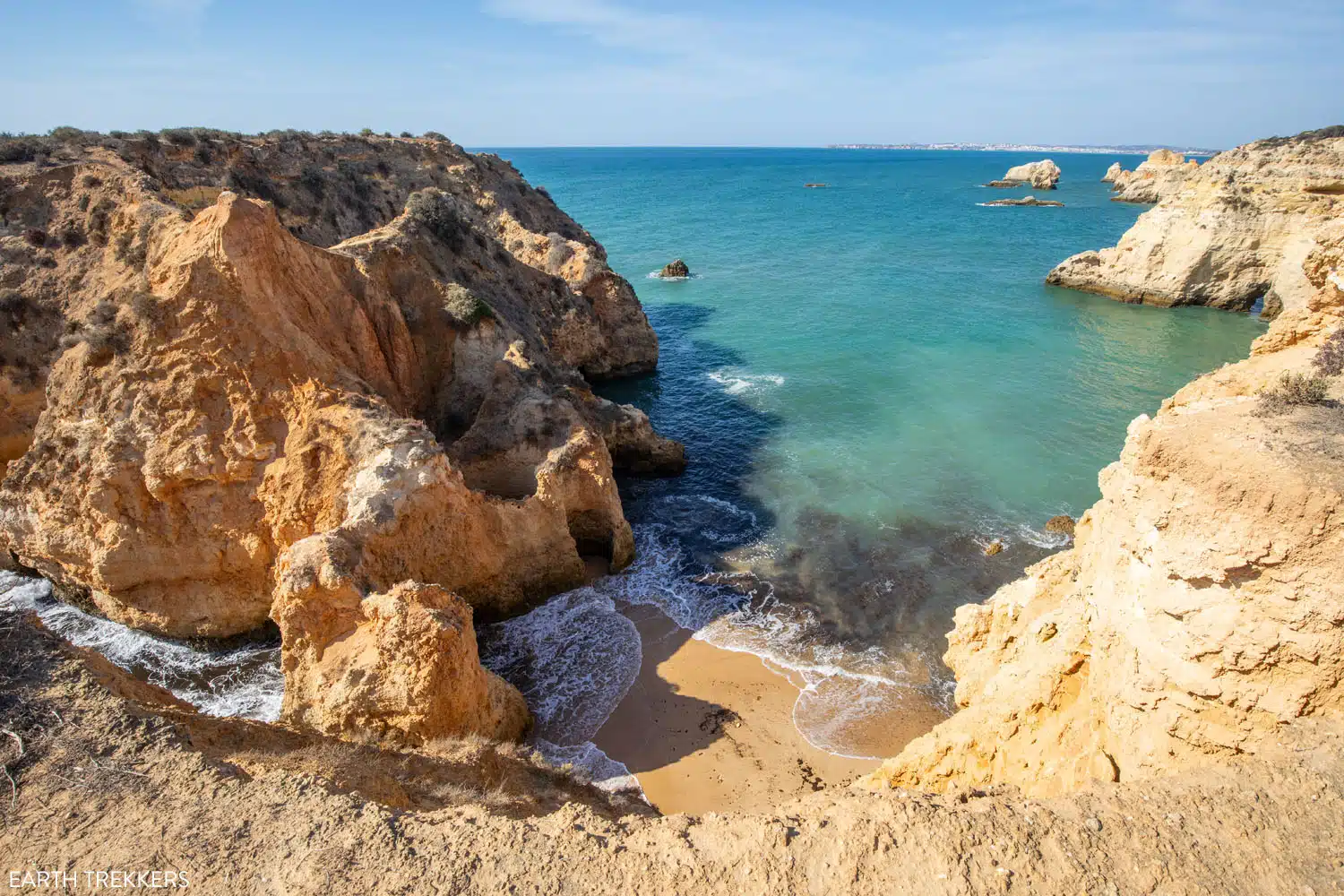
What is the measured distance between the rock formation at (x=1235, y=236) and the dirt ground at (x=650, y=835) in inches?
1690

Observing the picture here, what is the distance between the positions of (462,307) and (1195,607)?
18.6 m

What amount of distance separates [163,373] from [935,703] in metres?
18.5

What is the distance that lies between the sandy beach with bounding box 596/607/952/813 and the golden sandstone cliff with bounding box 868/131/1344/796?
2.21 metres

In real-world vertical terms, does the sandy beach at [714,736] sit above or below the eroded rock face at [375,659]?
below

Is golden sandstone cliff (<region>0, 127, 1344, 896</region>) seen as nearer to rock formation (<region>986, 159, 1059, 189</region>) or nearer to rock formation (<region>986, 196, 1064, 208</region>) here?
rock formation (<region>986, 196, 1064, 208</region>)

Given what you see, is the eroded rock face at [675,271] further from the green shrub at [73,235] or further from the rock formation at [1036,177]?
the rock formation at [1036,177]

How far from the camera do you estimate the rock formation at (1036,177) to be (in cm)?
11662

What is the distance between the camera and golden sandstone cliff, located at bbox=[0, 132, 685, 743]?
11938 millimetres

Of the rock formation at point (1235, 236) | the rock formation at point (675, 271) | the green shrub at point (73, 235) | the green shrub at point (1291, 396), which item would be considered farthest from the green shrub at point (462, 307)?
the rock formation at point (1235, 236)

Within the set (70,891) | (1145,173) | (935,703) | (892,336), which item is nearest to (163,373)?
(70,891)

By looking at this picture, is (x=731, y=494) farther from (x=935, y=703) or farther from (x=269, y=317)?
(x=269, y=317)

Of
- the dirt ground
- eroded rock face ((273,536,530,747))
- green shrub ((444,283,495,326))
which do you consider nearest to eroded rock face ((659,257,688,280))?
green shrub ((444,283,495,326))

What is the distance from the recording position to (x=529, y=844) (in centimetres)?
748

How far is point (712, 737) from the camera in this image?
1348 cm
